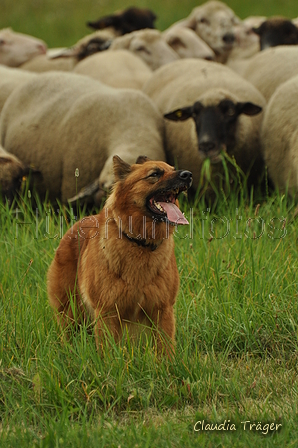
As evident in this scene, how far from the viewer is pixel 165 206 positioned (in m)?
3.44

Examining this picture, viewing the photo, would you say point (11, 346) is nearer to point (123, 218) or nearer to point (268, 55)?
point (123, 218)

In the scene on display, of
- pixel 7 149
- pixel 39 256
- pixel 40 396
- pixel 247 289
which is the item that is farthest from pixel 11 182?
pixel 40 396

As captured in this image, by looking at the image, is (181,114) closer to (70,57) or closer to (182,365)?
(182,365)

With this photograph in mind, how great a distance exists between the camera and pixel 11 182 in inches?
275

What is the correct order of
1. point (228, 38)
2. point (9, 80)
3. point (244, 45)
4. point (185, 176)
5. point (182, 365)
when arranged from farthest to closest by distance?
point (244, 45), point (228, 38), point (9, 80), point (182, 365), point (185, 176)

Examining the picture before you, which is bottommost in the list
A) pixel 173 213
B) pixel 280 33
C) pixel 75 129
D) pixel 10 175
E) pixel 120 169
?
pixel 10 175

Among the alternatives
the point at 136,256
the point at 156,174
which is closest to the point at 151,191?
the point at 156,174

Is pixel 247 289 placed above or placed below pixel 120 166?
below

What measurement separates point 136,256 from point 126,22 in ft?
32.2

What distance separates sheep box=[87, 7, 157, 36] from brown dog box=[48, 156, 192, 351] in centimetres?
950

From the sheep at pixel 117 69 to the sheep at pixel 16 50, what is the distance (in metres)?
2.05

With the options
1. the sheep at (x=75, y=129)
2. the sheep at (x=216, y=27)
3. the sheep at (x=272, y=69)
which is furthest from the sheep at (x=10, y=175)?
the sheep at (x=216, y=27)

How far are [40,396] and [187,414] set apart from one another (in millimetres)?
650

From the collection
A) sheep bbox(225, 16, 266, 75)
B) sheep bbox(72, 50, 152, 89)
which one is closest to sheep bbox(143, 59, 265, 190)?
sheep bbox(72, 50, 152, 89)
